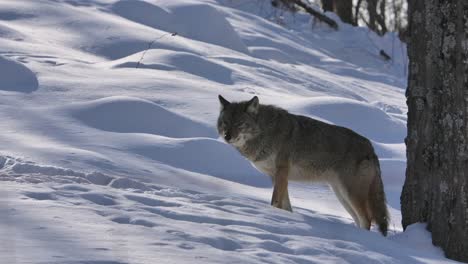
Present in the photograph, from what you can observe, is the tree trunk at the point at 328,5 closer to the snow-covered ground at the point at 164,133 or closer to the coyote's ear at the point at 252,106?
the snow-covered ground at the point at 164,133

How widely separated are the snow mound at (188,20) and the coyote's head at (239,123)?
7565mm

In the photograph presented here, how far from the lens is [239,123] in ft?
27.1

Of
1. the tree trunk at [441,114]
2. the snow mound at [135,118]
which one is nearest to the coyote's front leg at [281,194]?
the tree trunk at [441,114]

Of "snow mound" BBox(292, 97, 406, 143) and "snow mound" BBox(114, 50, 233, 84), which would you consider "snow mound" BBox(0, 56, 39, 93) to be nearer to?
"snow mound" BBox(114, 50, 233, 84)

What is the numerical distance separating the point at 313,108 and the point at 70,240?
703 centimetres

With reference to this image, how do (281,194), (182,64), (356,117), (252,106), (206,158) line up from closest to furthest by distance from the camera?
(281,194) → (252,106) → (206,158) → (356,117) → (182,64)

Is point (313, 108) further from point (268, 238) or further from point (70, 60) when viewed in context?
point (268, 238)

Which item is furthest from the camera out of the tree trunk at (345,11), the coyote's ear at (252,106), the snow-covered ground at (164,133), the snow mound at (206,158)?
the tree trunk at (345,11)

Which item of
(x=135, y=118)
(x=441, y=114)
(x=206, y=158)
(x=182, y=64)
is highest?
(x=182, y=64)

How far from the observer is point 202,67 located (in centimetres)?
1309

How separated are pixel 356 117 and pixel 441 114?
16.8ft

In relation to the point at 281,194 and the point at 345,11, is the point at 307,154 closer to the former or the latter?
the point at 281,194

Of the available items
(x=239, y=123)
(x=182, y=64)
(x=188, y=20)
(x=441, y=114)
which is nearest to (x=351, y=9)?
(x=188, y=20)

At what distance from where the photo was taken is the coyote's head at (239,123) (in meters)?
8.19
